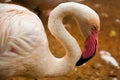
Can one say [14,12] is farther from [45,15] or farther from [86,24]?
[45,15]

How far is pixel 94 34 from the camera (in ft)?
8.64

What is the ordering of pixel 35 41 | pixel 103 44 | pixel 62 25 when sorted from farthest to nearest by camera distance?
1. pixel 103 44
2. pixel 62 25
3. pixel 35 41

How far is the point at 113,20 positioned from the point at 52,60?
1.82 metres

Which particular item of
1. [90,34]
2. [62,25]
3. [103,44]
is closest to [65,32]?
[62,25]

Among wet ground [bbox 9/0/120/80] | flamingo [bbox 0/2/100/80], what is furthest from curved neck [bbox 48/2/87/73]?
wet ground [bbox 9/0/120/80]

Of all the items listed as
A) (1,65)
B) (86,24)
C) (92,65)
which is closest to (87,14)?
(86,24)

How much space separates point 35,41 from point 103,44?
1.49 m

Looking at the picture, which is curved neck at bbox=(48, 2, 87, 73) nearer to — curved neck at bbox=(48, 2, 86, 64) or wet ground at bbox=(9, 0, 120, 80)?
curved neck at bbox=(48, 2, 86, 64)

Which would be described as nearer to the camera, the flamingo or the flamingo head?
the flamingo

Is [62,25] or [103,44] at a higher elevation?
[62,25]

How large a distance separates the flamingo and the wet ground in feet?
2.18

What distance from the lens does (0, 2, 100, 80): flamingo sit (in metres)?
2.50

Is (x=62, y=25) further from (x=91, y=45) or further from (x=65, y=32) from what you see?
(x=91, y=45)

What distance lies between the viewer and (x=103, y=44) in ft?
12.8
